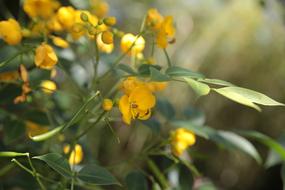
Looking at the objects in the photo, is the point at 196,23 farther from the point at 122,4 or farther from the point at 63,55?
the point at 63,55

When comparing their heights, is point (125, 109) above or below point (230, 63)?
above

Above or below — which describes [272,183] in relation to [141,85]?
below

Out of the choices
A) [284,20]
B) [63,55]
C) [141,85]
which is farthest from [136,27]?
[141,85]

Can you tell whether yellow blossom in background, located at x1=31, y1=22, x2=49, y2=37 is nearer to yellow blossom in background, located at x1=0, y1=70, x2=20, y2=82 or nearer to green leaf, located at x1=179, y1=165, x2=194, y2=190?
yellow blossom in background, located at x1=0, y1=70, x2=20, y2=82

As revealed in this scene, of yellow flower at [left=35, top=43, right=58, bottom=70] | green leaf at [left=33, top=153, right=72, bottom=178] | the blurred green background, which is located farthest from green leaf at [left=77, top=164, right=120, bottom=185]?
the blurred green background

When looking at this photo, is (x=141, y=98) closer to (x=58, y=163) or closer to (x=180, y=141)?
(x=58, y=163)

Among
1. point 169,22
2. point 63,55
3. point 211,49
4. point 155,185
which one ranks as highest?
point 169,22

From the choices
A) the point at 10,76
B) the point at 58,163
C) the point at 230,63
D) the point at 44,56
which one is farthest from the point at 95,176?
the point at 230,63
